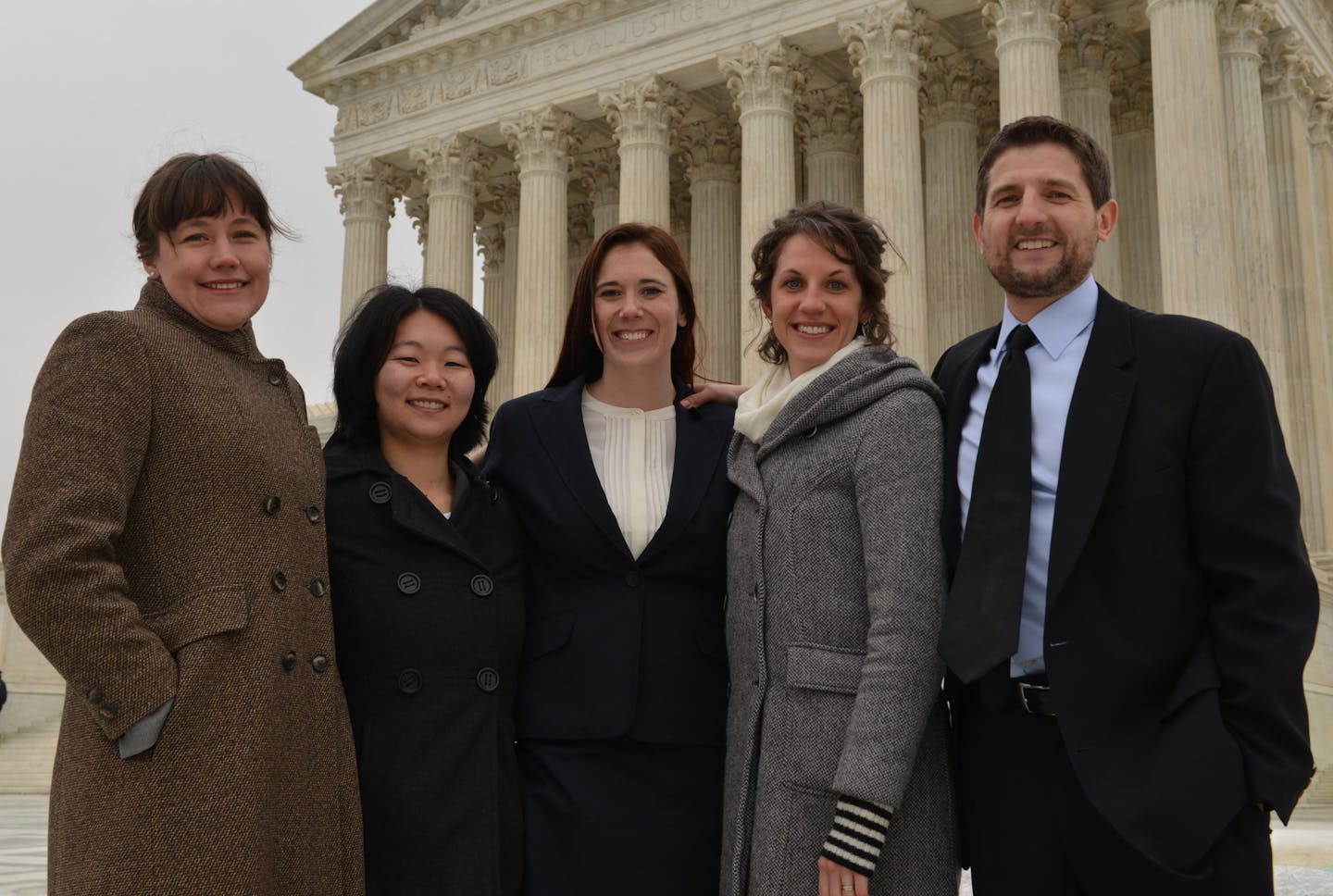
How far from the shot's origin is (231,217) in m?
4.27

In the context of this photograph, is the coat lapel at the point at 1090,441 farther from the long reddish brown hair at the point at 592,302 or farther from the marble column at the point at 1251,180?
the marble column at the point at 1251,180

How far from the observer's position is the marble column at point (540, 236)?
30.0 m

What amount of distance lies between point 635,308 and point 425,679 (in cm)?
163

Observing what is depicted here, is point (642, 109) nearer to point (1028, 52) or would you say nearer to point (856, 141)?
point (856, 141)

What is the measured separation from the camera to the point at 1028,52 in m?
23.5

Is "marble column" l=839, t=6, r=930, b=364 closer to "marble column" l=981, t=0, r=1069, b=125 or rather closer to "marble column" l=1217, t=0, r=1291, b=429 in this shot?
"marble column" l=981, t=0, r=1069, b=125

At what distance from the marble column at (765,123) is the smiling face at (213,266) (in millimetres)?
21923

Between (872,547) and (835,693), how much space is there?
490 mm

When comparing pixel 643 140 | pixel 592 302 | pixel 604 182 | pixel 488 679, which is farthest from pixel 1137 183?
pixel 488 679

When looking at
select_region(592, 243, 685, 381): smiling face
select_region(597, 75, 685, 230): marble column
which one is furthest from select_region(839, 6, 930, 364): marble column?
select_region(592, 243, 685, 381): smiling face

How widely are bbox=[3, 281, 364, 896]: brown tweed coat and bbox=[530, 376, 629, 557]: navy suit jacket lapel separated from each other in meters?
0.98

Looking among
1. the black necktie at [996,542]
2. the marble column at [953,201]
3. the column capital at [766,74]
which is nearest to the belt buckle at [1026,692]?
the black necktie at [996,542]

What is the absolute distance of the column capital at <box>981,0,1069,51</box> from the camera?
23672 mm

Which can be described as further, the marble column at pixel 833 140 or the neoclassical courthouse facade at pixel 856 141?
the marble column at pixel 833 140
